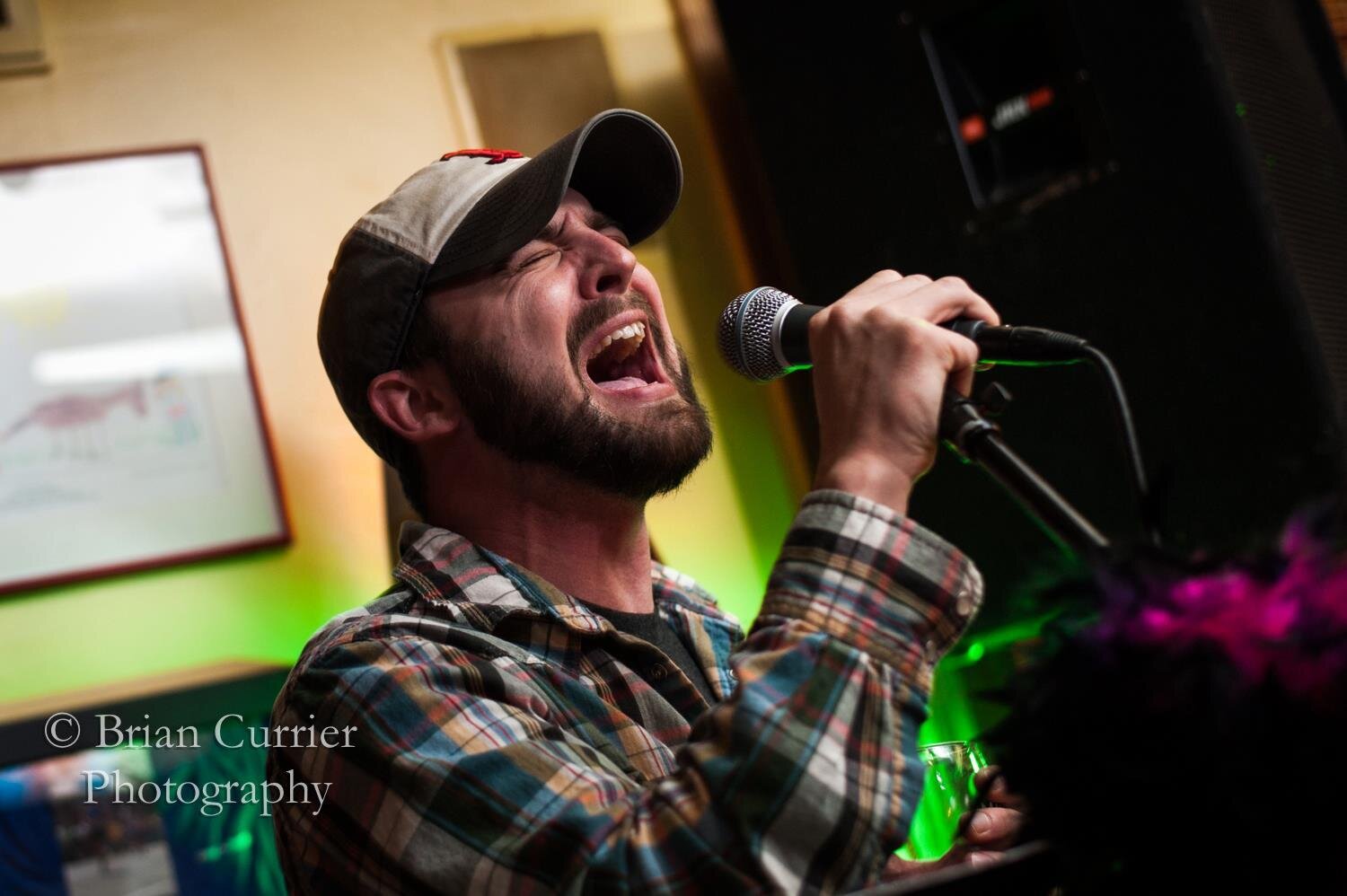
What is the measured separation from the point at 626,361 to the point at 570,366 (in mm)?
120

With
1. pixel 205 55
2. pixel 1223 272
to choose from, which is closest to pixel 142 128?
pixel 205 55

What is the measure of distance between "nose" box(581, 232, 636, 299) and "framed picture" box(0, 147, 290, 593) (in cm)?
120

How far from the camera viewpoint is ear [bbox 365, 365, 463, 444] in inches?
56.1

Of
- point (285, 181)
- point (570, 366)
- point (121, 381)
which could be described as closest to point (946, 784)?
point (570, 366)

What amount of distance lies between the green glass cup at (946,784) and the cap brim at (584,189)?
0.61 metres

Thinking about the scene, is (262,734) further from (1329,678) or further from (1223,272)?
(1329,678)

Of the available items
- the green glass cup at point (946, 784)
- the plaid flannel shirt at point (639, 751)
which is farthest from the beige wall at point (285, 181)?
the green glass cup at point (946, 784)

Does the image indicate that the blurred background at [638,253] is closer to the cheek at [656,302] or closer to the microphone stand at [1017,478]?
the cheek at [656,302]

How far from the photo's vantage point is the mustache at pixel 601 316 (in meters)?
1.37

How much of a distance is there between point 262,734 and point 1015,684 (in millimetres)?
1635

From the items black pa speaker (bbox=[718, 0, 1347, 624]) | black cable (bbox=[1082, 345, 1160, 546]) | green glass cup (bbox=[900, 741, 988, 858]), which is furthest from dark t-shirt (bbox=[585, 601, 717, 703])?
A: black pa speaker (bbox=[718, 0, 1347, 624])

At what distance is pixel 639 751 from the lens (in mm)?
1137

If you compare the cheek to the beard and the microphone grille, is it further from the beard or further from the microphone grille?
the microphone grille

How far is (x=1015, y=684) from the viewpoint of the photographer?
72 cm
